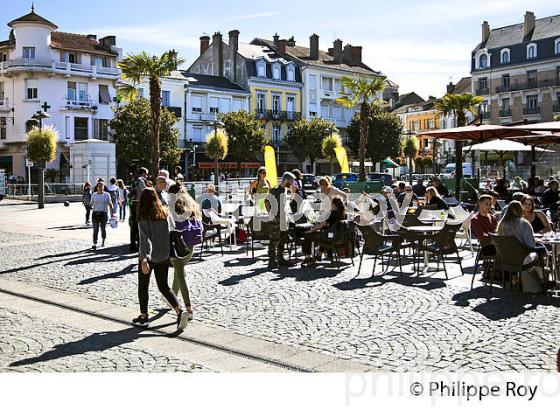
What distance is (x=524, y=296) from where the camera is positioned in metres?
8.82

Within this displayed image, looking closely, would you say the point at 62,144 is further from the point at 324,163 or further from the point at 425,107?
the point at 425,107

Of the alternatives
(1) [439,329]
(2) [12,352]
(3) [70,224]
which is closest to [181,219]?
(2) [12,352]

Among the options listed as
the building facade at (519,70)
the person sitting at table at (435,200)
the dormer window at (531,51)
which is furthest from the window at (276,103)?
the person sitting at table at (435,200)

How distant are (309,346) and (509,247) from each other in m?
3.61

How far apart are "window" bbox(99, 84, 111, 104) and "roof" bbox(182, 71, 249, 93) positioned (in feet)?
23.5

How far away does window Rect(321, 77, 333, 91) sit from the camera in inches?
2621

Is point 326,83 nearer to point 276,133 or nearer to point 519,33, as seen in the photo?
point 276,133

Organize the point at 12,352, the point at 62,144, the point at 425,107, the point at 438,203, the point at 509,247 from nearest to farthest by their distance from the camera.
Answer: the point at 12,352 < the point at 509,247 < the point at 438,203 < the point at 62,144 < the point at 425,107

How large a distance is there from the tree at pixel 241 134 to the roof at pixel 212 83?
5.39 meters

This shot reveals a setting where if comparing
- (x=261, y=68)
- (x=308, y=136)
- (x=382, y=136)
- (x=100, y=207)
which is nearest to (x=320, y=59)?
(x=261, y=68)

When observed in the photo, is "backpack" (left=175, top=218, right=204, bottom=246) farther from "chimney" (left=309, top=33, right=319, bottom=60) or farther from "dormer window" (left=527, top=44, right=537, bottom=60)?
"chimney" (left=309, top=33, right=319, bottom=60)

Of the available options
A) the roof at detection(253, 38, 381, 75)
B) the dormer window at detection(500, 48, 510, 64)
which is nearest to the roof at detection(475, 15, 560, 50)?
the dormer window at detection(500, 48, 510, 64)

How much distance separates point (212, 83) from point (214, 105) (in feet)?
8.05

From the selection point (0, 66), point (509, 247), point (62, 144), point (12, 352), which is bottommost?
point (12, 352)
